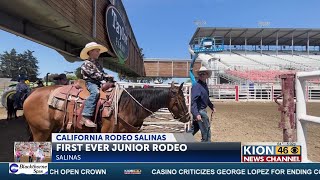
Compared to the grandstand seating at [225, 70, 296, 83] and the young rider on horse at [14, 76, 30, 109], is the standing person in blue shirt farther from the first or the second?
the grandstand seating at [225, 70, 296, 83]

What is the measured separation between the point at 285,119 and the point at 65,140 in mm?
1995

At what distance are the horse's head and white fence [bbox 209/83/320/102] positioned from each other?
24.1m

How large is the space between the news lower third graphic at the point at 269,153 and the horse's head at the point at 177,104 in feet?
10.2

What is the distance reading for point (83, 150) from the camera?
183 cm

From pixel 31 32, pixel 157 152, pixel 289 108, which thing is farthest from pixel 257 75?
pixel 157 152

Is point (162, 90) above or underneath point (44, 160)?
above

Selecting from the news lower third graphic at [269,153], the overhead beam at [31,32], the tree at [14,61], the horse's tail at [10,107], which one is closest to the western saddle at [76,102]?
the news lower third graphic at [269,153]

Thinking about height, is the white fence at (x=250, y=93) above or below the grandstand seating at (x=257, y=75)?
below

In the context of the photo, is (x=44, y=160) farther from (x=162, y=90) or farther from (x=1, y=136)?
(x=1, y=136)

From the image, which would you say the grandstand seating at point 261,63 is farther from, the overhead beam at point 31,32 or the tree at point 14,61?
the tree at point 14,61

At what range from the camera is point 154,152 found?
1.81 metres

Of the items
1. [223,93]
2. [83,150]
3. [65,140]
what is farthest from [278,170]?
[223,93]

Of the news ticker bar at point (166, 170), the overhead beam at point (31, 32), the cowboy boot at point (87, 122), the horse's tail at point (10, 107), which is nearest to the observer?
the news ticker bar at point (166, 170)

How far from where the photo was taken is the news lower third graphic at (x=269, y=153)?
1.85 m
